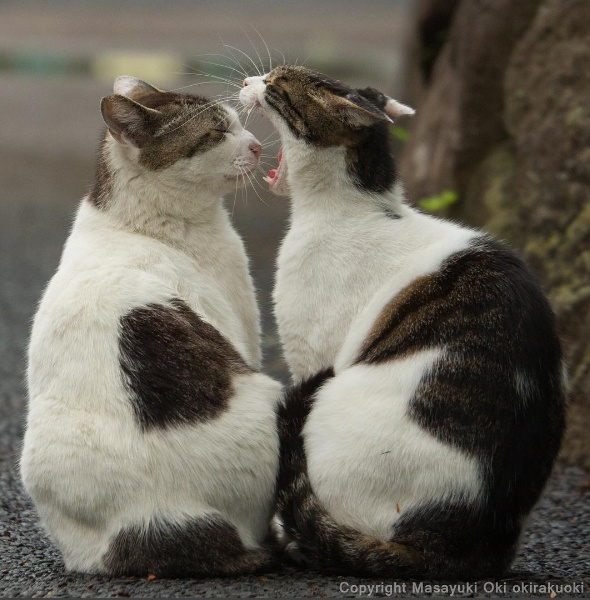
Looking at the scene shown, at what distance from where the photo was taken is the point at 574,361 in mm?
6410

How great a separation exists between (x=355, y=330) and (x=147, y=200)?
3.70ft

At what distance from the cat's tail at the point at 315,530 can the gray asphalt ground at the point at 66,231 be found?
8 cm

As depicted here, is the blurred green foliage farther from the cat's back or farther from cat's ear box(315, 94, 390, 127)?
the cat's back

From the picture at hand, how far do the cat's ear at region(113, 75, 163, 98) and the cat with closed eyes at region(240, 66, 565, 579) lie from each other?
0.99 metres

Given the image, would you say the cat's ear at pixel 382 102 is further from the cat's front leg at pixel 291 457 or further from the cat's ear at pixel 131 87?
the cat's front leg at pixel 291 457

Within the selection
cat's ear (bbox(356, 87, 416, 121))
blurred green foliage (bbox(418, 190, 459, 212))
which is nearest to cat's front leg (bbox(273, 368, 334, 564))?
cat's ear (bbox(356, 87, 416, 121))

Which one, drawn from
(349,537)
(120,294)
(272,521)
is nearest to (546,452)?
(349,537)

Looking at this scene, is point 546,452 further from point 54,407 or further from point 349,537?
point 54,407

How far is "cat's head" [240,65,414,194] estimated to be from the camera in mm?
4473

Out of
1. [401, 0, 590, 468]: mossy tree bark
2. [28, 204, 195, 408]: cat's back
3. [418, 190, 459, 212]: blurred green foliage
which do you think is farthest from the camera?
[418, 190, 459, 212]: blurred green foliage

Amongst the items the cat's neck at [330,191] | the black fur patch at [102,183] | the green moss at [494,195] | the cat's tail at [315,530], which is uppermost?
the cat's neck at [330,191]

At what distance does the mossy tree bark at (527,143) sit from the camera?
6.55 m

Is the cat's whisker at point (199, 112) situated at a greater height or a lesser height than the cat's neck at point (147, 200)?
greater

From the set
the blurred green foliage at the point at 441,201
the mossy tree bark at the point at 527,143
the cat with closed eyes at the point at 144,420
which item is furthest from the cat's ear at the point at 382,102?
the blurred green foliage at the point at 441,201
